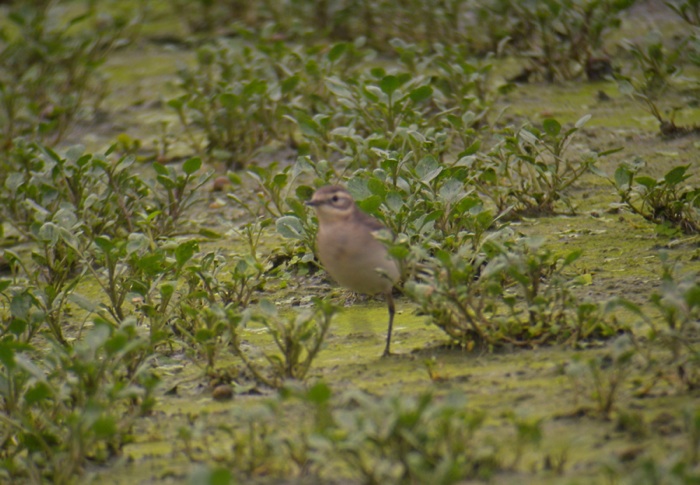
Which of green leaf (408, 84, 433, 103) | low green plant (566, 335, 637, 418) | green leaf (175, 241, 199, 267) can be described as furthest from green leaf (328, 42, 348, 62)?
low green plant (566, 335, 637, 418)

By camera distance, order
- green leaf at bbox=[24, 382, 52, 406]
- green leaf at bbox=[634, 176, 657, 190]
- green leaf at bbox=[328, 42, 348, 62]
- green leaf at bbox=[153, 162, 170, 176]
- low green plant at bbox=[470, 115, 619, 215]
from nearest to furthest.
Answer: green leaf at bbox=[24, 382, 52, 406]
green leaf at bbox=[634, 176, 657, 190]
low green plant at bbox=[470, 115, 619, 215]
green leaf at bbox=[153, 162, 170, 176]
green leaf at bbox=[328, 42, 348, 62]

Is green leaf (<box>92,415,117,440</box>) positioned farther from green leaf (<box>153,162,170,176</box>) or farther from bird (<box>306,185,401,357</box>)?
green leaf (<box>153,162,170,176</box>)

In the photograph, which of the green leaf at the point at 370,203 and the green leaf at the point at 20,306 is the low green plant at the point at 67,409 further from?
the green leaf at the point at 370,203

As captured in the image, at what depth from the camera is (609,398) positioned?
10.3ft

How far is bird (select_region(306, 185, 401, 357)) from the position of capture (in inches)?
166

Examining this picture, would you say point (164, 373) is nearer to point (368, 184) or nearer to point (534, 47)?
point (368, 184)

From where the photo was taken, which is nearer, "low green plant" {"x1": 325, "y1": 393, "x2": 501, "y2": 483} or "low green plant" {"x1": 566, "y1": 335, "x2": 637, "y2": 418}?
"low green plant" {"x1": 325, "y1": 393, "x2": 501, "y2": 483}

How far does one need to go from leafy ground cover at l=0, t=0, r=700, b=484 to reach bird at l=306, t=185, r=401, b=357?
144 millimetres

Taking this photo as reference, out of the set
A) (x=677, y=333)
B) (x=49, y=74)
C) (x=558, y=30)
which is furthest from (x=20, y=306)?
(x=558, y=30)

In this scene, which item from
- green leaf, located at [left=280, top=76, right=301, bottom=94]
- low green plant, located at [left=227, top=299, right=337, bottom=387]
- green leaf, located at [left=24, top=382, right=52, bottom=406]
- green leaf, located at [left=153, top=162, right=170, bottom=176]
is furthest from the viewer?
green leaf, located at [left=280, top=76, right=301, bottom=94]

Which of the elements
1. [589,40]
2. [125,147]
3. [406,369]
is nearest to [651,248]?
[406,369]

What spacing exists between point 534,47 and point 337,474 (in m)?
5.46

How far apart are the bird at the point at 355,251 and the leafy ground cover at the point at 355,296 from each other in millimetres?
144

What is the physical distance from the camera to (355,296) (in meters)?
4.93
